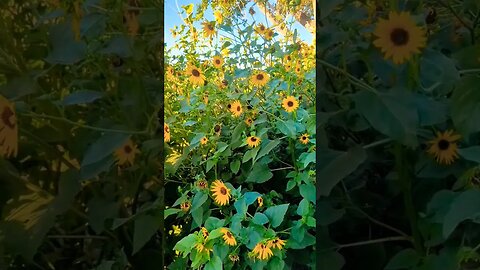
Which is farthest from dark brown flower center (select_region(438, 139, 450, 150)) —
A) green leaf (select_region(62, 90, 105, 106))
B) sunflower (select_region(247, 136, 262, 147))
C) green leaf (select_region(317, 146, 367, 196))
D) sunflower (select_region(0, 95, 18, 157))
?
sunflower (select_region(0, 95, 18, 157))

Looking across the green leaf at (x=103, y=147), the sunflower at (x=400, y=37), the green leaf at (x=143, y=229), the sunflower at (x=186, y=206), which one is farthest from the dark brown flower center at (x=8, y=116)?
the sunflower at (x=400, y=37)

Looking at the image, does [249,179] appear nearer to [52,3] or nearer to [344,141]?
[344,141]

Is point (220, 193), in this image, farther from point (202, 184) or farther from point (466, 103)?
point (466, 103)

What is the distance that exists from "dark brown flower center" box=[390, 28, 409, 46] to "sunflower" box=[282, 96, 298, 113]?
0.27 meters

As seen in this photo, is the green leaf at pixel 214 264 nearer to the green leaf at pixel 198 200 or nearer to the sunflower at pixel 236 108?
the green leaf at pixel 198 200

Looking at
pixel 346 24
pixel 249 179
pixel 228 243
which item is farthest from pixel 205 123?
pixel 346 24

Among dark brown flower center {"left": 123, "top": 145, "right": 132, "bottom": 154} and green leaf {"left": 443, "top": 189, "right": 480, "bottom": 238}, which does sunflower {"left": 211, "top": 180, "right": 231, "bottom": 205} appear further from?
green leaf {"left": 443, "top": 189, "right": 480, "bottom": 238}

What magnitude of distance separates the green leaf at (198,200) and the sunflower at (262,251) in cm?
14

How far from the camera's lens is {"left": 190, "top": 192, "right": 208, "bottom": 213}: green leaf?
3.70ft

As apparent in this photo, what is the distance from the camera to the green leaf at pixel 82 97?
35.9 inches

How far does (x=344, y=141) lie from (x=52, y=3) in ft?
1.81

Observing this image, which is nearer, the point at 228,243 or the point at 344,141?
the point at 344,141

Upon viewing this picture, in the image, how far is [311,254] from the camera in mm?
1104

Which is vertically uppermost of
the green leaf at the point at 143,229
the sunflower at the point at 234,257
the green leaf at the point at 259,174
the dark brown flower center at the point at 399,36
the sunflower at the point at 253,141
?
the dark brown flower center at the point at 399,36
